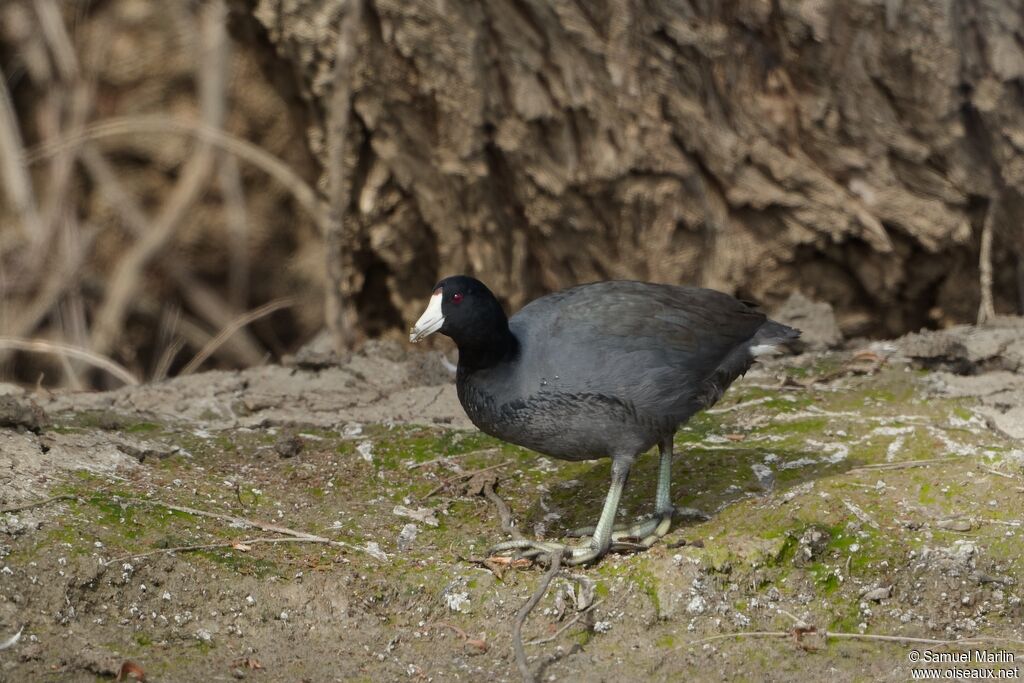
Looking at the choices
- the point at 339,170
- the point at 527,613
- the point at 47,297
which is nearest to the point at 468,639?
the point at 527,613

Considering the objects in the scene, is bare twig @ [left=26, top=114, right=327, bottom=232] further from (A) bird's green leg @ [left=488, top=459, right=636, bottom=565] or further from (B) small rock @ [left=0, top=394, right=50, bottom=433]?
(A) bird's green leg @ [left=488, top=459, right=636, bottom=565]

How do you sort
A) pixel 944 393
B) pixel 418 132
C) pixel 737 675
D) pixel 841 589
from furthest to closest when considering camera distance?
pixel 418 132, pixel 944 393, pixel 841 589, pixel 737 675

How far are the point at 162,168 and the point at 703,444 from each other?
5.19 meters

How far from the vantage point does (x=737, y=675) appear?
10.2 ft

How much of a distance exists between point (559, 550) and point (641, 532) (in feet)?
1.04

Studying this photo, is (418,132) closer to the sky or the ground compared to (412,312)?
closer to the sky

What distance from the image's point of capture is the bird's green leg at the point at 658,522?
376 centimetres

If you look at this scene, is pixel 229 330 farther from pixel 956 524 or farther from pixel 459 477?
pixel 956 524

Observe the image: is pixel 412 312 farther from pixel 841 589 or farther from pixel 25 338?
pixel 841 589

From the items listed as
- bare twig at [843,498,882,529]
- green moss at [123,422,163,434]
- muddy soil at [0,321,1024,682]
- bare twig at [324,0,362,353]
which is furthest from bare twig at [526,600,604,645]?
bare twig at [324,0,362,353]

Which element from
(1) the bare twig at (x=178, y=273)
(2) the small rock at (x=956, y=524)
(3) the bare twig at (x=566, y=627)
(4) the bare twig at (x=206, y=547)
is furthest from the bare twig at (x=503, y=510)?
(1) the bare twig at (x=178, y=273)

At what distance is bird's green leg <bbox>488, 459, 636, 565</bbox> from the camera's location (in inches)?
142

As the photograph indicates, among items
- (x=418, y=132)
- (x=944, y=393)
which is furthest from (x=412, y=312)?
(x=944, y=393)

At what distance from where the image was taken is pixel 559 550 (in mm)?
3588
